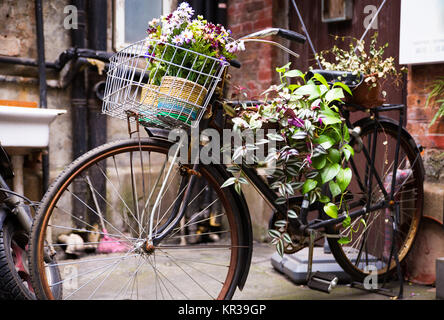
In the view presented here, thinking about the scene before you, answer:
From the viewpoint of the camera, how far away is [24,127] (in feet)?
9.62

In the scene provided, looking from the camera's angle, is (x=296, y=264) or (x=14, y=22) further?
(x=14, y=22)

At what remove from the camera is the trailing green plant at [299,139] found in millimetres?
2141

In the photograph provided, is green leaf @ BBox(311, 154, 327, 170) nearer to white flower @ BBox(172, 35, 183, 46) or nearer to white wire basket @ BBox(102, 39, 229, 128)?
white wire basket @ BBox(102, 39, 229, 128)

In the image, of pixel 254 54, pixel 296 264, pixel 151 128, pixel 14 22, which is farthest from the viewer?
pixel 254 54

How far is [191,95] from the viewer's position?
1.95m

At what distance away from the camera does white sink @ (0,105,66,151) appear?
2.85 metres

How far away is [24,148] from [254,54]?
6.61 ft

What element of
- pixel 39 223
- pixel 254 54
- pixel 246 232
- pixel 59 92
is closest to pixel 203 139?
pixel 246 232

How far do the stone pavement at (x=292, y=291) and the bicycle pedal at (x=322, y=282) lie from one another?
0.28 meters

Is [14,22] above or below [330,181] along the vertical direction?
above

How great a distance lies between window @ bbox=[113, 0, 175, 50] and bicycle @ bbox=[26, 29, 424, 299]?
0.83 feet

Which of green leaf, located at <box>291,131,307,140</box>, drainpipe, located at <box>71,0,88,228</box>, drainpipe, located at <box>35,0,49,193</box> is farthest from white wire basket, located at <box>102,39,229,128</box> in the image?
drainpipe, located at <box>71,0,88,228</box>

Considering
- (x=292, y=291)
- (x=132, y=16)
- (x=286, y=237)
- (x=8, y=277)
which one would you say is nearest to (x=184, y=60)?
(x=286, y=237)

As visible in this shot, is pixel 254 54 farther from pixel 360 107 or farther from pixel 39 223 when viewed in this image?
pixel 39 223
